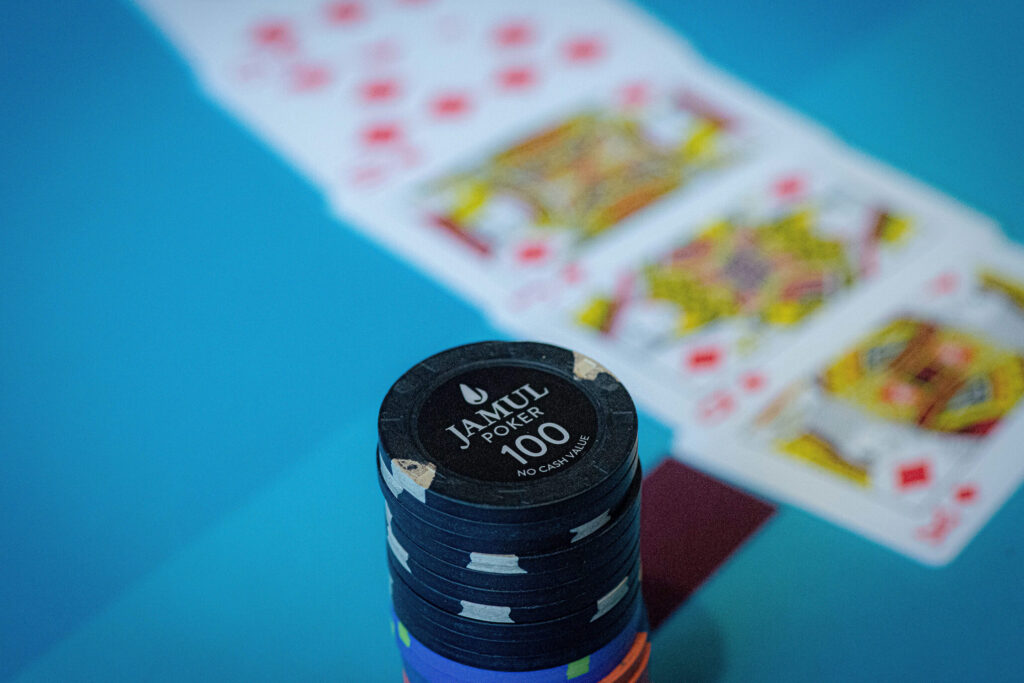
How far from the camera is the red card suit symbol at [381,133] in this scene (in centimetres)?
331

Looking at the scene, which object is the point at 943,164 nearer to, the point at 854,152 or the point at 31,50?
the point at 854,152

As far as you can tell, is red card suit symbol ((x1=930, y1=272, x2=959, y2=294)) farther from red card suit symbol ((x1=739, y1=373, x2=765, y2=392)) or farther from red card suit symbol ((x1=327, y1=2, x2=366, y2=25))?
red card suit symbol ((x1=327, y1=2, x2=366, y2=25))

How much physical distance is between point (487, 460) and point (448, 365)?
20 centimetres

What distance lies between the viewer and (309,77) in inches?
140

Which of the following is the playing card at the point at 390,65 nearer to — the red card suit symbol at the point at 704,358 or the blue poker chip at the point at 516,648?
the red card suit symbol at the point at 704,358

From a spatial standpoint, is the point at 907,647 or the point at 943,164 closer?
the point at 907,647

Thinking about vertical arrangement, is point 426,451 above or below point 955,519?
above

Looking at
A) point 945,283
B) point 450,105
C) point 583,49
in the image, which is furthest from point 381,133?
point 945,283

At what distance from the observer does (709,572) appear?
7.30 feet

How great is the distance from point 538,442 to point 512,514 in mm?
149

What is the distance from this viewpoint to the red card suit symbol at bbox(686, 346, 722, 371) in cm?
263

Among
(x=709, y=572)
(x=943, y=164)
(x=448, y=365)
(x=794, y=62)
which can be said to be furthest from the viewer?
(x=794, y=62)

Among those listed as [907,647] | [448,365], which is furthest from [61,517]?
[907,647]

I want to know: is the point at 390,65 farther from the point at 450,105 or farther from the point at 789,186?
the point at 789,186
